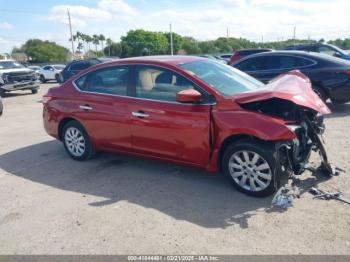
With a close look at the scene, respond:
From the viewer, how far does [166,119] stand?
15.6 ft

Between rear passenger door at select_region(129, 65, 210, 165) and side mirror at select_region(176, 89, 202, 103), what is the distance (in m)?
0.11

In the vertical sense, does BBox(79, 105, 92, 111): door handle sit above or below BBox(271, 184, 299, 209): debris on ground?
above

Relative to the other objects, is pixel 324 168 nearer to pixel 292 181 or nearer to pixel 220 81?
pixel 292 181

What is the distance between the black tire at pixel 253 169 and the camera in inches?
163

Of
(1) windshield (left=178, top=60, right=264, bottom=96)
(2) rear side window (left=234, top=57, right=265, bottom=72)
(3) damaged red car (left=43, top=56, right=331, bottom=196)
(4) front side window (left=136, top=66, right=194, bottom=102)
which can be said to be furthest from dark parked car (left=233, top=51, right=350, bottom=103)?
(4) front side window (left=136, top=66, right=194, bottom=102)

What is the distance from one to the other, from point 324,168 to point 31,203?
12.6 feet

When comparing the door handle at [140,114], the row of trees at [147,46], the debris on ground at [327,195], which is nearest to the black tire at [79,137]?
the door handle at [140,114]

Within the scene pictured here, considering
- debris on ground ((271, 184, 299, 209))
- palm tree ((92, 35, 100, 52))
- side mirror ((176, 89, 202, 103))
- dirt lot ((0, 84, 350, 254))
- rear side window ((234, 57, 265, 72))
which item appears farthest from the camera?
palm tree ((92, 35, 100, 52))

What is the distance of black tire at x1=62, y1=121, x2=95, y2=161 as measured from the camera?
593 cm

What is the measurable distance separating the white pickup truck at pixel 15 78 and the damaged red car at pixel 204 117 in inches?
541

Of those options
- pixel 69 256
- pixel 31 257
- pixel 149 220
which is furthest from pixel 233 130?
pixel 31 257

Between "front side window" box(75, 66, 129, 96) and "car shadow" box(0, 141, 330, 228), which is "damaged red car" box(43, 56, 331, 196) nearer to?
"front side window" box(75, 66, 129, 96)

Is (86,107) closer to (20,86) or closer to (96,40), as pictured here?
(20,86)

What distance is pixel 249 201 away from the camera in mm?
4242
